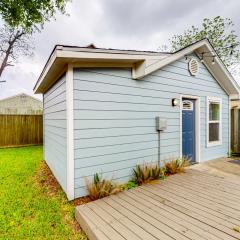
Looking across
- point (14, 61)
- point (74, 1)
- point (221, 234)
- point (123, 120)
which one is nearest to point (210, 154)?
point (123, 120)

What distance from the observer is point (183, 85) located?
5992mm

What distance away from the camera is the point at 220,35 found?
17219 mm

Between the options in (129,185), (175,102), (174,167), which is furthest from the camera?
(175,102)

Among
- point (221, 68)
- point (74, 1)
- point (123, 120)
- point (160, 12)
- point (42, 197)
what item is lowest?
point (42, 197)

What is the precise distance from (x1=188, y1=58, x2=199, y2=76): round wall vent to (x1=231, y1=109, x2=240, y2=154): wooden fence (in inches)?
141

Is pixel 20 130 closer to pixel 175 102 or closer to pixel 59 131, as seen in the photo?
pixel 59 131

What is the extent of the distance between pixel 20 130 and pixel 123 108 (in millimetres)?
8998

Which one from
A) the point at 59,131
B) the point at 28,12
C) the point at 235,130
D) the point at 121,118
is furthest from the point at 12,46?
the point at 235,130

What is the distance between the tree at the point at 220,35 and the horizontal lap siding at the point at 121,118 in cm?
1414

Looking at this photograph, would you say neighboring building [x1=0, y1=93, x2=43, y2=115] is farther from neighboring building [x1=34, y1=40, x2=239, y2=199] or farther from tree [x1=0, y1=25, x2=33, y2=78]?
neighboring building [x1=34, y1=40, x2=239, y2=199]

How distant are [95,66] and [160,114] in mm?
2324

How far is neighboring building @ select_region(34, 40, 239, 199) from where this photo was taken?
3.73 meters

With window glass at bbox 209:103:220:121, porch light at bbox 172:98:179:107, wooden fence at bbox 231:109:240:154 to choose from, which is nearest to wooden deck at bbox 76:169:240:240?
porch light at bbox 172:98:179:107

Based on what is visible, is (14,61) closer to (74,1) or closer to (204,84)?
(74,1)
